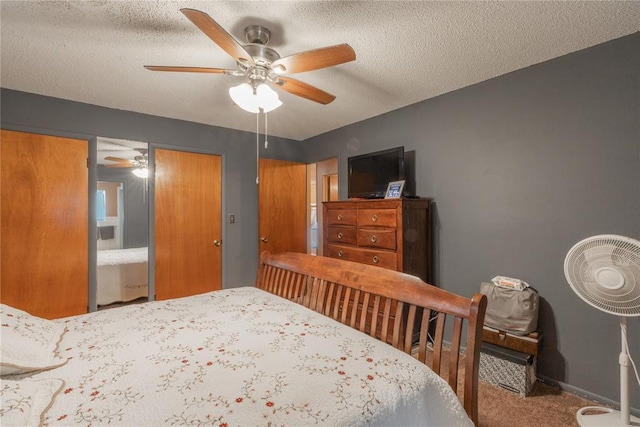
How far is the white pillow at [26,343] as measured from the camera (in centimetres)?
108

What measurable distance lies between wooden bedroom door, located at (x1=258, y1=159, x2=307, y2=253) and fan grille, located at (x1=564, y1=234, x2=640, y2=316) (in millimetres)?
3406

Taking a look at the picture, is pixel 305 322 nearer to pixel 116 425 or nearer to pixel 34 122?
pixel 116 425

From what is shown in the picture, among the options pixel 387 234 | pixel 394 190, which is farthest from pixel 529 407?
pixel 394 190

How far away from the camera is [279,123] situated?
3854 mm

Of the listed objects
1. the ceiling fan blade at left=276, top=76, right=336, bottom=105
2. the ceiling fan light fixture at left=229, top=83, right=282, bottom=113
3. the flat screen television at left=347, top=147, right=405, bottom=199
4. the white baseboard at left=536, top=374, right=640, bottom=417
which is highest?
the ceiling fan blade at left=276, top=76, right=336, bottom=105

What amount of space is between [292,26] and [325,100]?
627 millimetres

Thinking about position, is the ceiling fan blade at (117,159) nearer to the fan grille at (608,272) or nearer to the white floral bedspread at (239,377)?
the white floral bedspread at (239,377)

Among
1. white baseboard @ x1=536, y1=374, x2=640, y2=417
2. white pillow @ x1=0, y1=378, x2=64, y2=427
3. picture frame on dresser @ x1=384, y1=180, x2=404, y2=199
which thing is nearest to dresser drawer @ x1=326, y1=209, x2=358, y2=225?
picture frame on dresser @ x1=384, y1=180, x2=404, y2=199

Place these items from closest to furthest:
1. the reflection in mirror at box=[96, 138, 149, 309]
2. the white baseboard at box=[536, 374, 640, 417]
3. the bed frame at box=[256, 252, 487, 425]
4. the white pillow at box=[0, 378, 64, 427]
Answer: the white pillow at box=[0, 378, 64, 427]
the bed frame at box=[256, 252, 487, 425]
the white baseboard at box=[536, 374, 640, 417]
the reflection in mirror at box=[96, 138, 149, 309]

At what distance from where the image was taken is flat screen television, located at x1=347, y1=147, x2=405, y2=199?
10.1ft

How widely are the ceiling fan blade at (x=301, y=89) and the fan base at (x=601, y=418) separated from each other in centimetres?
270

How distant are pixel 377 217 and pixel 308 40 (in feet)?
5.34

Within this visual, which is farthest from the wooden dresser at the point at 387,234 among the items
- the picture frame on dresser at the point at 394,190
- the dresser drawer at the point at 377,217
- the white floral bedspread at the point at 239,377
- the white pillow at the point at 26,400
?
the white pillow at the point at 26,400

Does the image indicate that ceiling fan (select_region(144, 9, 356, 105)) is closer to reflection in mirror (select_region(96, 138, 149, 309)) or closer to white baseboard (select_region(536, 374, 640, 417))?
reflection in mirror (select_region(96, 138, 149, 309))
